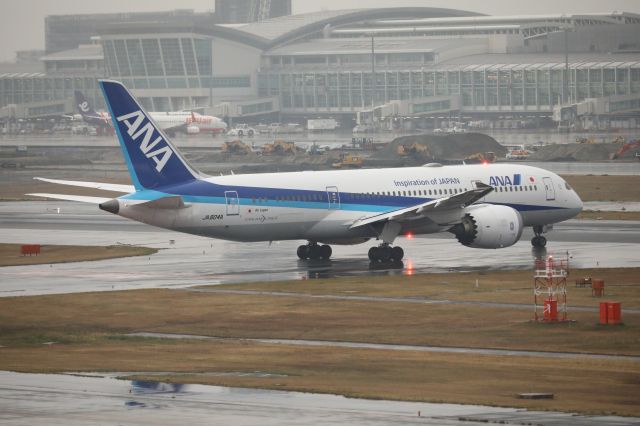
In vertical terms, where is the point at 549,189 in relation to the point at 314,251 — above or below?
above

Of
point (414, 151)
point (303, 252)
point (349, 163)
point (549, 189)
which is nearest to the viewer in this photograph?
point (303, 252)

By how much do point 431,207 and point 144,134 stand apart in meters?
13.6

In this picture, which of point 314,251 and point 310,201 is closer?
point 310,201

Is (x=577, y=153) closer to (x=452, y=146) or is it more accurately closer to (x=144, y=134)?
(x=452, y=146)

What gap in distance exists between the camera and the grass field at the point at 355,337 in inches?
1426

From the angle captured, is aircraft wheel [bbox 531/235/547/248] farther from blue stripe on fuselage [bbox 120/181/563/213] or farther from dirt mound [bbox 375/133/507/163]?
dirt mound [bbox 375/133/507/163]

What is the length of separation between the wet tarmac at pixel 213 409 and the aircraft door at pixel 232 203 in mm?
28270

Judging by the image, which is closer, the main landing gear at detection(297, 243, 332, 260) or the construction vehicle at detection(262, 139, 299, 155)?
the main landing gear at detection(297, 243, 332, 260)

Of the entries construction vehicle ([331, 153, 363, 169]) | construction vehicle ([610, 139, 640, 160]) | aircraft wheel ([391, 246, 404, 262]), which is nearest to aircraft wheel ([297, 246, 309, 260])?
aircraft wheel ([391, 246, 404, 262])

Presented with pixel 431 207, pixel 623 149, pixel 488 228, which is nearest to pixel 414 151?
pixel 623 149

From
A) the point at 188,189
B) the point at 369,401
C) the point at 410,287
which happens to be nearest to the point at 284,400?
the point at 369,401

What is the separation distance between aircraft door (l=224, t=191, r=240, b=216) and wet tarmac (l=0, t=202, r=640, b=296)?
2.80 meters

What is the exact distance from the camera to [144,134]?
208ft

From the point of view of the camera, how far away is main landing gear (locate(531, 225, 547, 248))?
72406 mm
